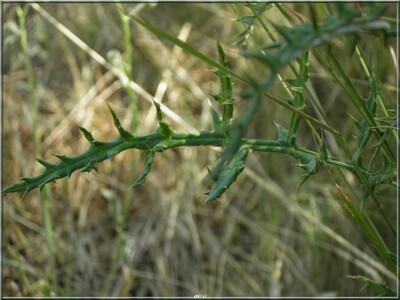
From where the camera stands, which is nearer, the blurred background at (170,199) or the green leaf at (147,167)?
the green leaf at (147,167)

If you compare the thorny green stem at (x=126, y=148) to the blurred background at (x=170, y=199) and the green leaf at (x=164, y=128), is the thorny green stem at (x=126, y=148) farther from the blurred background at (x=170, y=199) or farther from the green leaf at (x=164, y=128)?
the blurred background at (x=170, y=199)

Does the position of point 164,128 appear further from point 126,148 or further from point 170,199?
point 170,199

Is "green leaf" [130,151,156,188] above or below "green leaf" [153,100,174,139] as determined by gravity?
below

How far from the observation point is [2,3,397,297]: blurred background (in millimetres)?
2047

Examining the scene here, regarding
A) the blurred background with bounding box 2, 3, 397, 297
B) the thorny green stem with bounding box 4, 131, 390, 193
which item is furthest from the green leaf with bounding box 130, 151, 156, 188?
the blurred background with bounding box 2, 3, 397, 297

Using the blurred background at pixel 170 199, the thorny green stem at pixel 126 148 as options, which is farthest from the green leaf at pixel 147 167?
the blurred background at pixel 170 199

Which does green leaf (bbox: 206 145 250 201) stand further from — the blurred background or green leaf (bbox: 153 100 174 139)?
the blurred background

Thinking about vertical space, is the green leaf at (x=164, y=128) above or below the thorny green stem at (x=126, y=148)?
above

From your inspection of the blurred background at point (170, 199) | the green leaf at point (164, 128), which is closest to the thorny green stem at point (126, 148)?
the green leaf at point (164, 128)

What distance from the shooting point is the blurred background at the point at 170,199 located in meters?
2.05

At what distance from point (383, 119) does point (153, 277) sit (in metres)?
1.37

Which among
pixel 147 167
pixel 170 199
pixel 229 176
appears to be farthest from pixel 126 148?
pixel 170 199

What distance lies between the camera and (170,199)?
Answer: 248cm

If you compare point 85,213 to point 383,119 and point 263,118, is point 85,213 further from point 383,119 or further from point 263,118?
point 383,119
